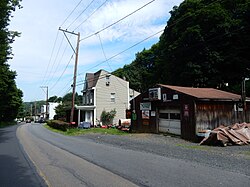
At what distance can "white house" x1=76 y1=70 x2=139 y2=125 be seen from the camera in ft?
142

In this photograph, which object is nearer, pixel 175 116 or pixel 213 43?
pixel 175 116

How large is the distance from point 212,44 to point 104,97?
19.2 m

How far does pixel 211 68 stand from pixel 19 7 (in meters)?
23.1

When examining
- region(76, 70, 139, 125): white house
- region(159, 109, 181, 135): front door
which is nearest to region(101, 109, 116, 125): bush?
region(76, 70, 139, 125): white house

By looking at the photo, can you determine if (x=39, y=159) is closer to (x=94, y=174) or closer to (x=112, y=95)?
(x=94, y=174)

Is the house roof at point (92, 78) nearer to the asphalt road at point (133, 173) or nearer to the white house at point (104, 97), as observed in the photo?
the white house at point (104, 97)

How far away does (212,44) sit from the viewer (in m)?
33.3

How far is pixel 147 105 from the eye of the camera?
25172 millimetres

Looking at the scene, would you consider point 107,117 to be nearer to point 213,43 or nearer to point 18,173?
point 213,43

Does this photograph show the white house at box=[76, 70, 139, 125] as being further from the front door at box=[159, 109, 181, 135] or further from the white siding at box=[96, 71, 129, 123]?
the front door at box=[159, 109, 181, 135]

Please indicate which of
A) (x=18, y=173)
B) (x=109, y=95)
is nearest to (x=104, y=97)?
(x=109, y=95)

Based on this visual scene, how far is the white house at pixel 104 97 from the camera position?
142 ft

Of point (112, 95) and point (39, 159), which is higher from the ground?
point (112, 95)

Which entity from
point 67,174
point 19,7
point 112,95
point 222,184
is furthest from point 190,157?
point 112,95
